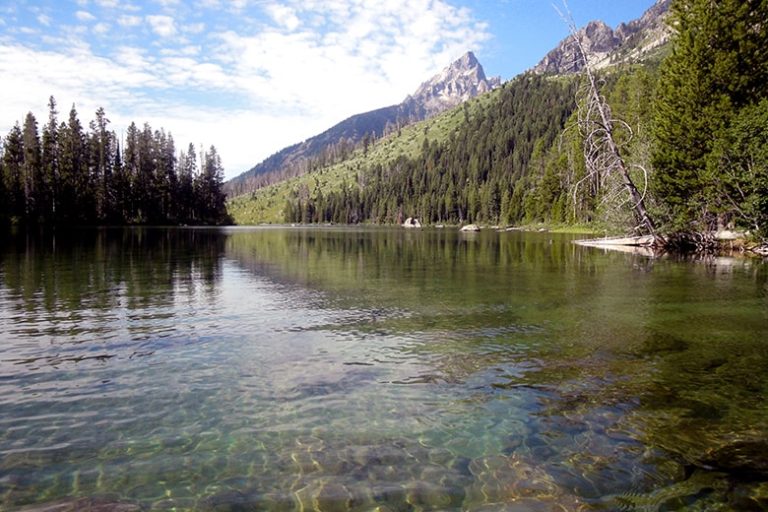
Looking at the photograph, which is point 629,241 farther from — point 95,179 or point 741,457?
point 95,179

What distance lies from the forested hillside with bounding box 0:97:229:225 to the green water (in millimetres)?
97525

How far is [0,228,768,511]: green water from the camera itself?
6312 mm

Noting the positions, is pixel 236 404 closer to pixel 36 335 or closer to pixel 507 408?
pixel 507 408

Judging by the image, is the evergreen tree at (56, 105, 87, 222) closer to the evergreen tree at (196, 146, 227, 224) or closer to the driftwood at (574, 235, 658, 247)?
the evergreen tree at (196, 146, 227, 224)

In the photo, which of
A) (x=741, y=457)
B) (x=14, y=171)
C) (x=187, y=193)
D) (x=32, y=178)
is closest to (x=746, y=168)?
(x=741, y=457)

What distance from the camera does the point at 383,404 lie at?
909cm

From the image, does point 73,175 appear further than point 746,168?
Yes

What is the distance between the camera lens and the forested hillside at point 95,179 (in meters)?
103

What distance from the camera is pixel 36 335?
13.7 m

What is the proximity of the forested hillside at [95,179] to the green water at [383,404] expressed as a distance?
97525 mm

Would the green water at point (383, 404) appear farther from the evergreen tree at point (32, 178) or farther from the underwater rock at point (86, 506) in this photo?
the evergreen tree at point (32, 178)

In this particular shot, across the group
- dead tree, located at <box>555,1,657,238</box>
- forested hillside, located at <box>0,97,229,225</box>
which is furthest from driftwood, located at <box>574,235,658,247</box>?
forested hillside, located at <box>0,97,229,225</box>

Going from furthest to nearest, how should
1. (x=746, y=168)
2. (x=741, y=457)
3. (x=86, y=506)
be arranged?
(x=746, y=168) → (x=741, y=457) → (x=86, y=506)

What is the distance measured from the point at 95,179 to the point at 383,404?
13753cm
